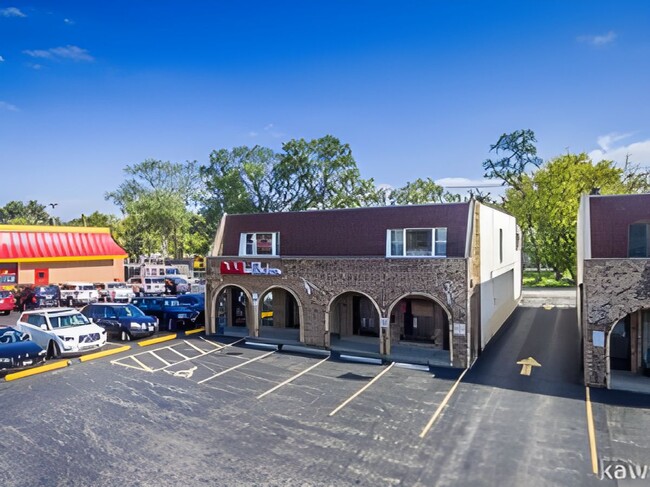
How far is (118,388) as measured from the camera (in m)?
14.6

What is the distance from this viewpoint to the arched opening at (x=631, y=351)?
15.3m

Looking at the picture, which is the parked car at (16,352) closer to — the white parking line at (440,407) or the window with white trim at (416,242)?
the white parking line at (440,407)

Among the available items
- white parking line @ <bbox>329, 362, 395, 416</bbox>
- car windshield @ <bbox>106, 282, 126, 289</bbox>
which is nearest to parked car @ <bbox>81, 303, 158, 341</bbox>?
car windshield @ <bbox>106, 282, 126, 289</bbox>

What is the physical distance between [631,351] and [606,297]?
3.32 meters

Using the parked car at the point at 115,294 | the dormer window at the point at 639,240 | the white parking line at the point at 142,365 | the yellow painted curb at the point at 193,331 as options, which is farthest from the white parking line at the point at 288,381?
the parked car at the point at 115,294

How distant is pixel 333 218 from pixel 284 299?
572 cm

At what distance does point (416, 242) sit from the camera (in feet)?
62.6

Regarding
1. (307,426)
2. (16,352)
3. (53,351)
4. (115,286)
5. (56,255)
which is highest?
(56,255)

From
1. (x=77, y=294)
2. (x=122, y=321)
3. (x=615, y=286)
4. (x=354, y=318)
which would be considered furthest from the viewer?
(x=77, y=294)

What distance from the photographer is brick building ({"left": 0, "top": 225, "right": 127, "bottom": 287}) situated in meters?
34.6

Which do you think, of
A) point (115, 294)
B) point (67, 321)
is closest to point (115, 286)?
point (115, 294)

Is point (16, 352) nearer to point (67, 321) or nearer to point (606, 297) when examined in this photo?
point (67, 321)

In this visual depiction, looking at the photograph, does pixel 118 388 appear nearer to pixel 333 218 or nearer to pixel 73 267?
pixel 333 218

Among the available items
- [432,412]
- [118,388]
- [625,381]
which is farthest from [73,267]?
[625,381]
